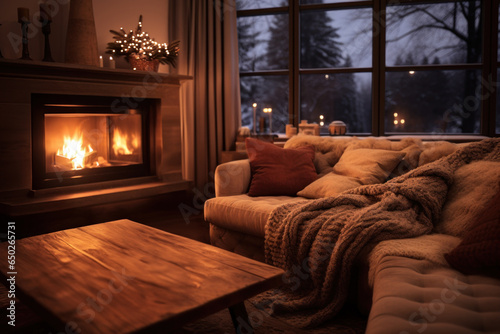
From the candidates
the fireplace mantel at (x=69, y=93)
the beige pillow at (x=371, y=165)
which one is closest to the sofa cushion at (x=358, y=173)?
the beige pillow at (x=371, y=165)

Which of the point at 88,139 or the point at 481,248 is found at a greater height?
the point at 88,139

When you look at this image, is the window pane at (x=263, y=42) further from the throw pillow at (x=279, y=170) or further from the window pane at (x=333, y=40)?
the throw pillow at (x=279, y=170)

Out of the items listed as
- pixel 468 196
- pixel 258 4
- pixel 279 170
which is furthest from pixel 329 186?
pixel 258 4

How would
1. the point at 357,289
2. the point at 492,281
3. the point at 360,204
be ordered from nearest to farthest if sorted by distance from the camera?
the point at 492,281, the point at 357,289, the point at 360,204

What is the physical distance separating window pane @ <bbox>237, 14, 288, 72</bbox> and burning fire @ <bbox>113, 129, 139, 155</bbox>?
152cm

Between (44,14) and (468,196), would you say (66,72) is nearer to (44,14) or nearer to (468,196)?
(44,14)

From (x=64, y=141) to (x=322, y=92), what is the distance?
8.32 feet

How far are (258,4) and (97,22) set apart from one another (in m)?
1.69

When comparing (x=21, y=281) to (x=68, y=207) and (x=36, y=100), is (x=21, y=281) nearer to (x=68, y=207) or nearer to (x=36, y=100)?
(x=68, y=207)

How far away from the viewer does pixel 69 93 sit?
3.17 metres

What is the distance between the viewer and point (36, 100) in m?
3.07

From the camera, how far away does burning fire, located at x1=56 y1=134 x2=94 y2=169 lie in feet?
11.2

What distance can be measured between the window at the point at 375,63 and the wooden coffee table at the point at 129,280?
109 inches

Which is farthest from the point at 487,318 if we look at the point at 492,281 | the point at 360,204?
the point at 360,204
